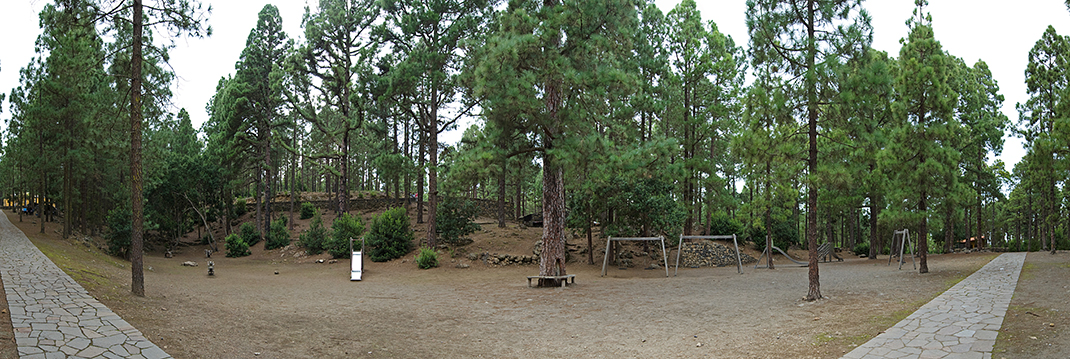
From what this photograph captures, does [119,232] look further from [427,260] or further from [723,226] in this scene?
[723,226]

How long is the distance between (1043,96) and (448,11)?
2325 centimetres

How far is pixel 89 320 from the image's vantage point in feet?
22.6

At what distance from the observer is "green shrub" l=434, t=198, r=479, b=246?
852 inches

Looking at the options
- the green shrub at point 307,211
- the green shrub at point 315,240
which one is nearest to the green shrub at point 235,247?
the green shrub at point 315,240

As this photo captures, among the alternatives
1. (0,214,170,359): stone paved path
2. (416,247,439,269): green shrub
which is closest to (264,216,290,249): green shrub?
(416,247,439,269): green shrub

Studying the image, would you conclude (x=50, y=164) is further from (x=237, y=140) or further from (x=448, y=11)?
(x=448, y=11)

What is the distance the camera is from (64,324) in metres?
6.53

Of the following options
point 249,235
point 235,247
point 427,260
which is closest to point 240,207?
point 249,235

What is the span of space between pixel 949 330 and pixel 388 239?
1916 centimetres

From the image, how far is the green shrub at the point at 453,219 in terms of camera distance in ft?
71.0

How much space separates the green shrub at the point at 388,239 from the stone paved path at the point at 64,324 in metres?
12.1

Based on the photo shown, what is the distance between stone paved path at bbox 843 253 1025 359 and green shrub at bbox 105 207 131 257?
76.8 ft

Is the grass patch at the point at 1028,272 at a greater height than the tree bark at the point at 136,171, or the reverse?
the tree bark at the point at 136,171

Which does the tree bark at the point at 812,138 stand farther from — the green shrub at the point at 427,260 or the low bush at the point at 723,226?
the low bush at the point at 723,226
